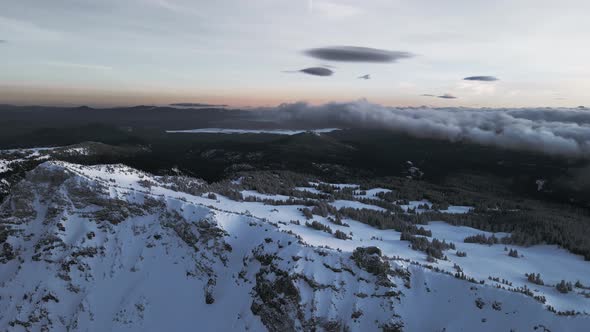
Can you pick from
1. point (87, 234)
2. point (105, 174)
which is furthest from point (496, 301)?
point (105, 174)

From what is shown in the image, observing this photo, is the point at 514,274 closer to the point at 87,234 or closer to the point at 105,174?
the point at 87,234

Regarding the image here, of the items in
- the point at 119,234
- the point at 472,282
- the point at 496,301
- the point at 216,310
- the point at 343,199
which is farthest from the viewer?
the point at 343,199

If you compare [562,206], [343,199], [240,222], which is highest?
[240,222]

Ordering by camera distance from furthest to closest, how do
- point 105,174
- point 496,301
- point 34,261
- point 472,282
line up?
point 105,174
point 34,261
point 472,282
point 496,301

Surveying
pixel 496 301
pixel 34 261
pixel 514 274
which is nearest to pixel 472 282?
pixel 496 301

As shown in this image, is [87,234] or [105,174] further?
[105,174]

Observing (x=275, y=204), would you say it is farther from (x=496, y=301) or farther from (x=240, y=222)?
(x=496, y=301)

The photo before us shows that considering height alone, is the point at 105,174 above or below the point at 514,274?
above
